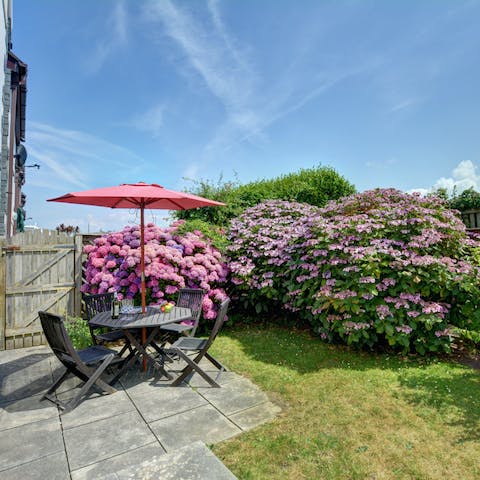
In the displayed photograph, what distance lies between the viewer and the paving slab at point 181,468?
207 cm

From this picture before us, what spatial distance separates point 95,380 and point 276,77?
7270mm

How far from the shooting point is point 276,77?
7523 millimetres

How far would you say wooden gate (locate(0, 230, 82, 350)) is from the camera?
5.07 metres

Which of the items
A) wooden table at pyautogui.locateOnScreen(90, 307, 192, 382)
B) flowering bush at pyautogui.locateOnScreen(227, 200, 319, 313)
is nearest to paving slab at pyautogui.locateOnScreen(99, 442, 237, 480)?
wooden table at pyautogui.locateOnScreen(90, 307, 192, 382)

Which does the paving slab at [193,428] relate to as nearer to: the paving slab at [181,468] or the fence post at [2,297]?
the paving slab at [181,468]

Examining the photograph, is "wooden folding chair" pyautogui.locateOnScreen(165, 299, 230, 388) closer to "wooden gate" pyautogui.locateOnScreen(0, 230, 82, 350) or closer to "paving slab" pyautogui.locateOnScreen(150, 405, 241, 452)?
"paving slab" pyautogui.locateOnScreen(150, 405, 241, 452)

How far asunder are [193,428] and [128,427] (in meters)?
0.58

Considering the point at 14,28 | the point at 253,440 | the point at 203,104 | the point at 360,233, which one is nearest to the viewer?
the point at 253,440

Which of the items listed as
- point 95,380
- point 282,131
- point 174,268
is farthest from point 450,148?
point 95,380

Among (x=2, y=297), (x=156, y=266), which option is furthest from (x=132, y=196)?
(x=2, y=297)

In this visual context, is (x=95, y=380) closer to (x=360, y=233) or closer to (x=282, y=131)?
(x=360, y=233)

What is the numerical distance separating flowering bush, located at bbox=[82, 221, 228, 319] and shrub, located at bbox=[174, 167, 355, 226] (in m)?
2.33

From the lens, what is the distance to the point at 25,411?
3.11 metres

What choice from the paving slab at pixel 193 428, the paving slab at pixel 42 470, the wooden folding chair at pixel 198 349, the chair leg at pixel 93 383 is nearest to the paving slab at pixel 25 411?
the chair leg at pixel 93 383
